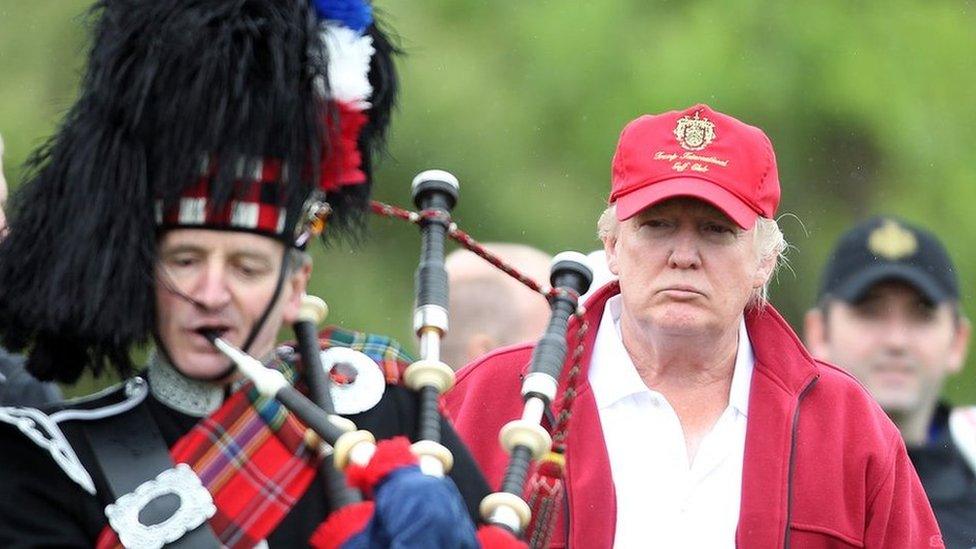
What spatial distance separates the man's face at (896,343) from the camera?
753cm

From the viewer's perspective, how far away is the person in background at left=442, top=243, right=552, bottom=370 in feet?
26.5

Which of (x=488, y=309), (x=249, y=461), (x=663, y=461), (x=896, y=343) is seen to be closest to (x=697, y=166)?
(x=663, y=461)

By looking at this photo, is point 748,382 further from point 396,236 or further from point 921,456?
point 396,236

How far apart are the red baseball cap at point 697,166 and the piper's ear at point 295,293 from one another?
3.71 ft

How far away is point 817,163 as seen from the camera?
403 inches

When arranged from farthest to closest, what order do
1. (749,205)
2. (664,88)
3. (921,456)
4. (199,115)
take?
(664,88), (921,456), (749,205), (199,115)

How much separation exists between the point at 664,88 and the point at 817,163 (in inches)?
34.4

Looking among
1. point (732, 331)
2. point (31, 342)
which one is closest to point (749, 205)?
point (732, 331)

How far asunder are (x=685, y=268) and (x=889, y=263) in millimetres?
1947

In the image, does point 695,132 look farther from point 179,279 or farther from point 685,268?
point 179,279

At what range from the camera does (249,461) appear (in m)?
4.91

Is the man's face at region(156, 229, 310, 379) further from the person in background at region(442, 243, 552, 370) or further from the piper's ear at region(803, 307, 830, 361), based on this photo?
the piper's ear at region(803, 307, 830, 361)

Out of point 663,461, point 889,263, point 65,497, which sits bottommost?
point 65,497

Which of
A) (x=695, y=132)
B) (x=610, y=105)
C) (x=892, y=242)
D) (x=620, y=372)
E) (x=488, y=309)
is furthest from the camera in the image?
(x=610, y=105)
